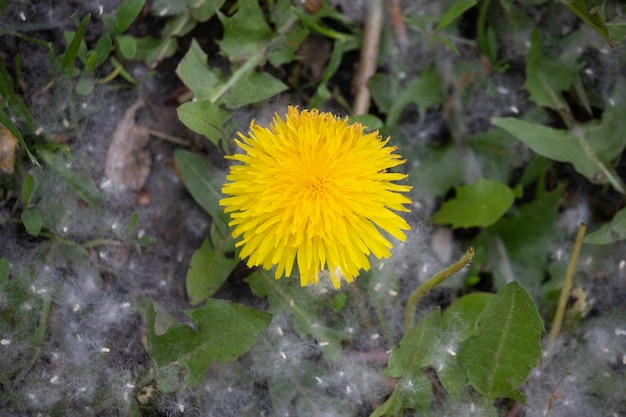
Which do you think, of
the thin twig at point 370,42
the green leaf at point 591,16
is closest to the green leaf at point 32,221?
the thin twig at point 370,42

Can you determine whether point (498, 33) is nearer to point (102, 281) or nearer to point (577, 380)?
point (577, 380)

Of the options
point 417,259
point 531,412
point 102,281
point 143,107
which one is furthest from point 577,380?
point 143,107

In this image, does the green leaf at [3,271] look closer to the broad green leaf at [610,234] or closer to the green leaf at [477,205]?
the green leaf at [477,205]

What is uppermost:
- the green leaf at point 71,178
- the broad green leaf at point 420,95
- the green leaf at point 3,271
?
the broad green leaf at point 420,95

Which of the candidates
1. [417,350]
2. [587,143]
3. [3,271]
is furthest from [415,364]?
[3,271]

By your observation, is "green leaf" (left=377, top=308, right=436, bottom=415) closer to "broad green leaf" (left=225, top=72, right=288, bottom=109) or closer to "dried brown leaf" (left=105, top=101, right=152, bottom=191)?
"broad green leaf" (left=225, top=72, right=288, bottom=109)

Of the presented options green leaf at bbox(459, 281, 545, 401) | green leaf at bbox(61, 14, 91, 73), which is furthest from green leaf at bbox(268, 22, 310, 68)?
green leaf at bbox(459, 281, 545, 401)
